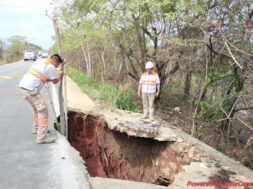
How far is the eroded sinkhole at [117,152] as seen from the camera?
491 centimetres

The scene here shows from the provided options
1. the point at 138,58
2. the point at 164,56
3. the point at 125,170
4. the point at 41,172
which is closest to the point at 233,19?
the point at 164,56

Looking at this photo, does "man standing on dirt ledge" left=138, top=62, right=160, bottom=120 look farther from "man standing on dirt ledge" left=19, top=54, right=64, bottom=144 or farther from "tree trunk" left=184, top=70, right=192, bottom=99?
"man standing on dirt ledge" left=19, top=54, right=64, bottom=144

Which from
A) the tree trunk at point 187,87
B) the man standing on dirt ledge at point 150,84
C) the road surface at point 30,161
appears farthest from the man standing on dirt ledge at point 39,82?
the tree trunk at point 187,87

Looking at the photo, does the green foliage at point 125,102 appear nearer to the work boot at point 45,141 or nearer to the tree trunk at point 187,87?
the tree trunk at point 187,87

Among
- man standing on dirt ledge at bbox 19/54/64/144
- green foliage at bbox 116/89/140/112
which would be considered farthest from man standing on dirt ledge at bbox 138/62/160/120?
man standing on dirt ledge at bbox 19/54/64/144

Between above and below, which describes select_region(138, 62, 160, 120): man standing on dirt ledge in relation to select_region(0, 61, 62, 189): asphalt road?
above

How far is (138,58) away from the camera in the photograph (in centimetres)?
869

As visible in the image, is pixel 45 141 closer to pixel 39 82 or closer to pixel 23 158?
pixel 23 158

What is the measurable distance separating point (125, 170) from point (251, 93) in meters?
3.61

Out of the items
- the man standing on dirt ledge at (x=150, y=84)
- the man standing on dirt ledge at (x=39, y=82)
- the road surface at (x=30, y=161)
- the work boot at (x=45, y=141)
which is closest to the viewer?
the road surface at (x=30, y=161)

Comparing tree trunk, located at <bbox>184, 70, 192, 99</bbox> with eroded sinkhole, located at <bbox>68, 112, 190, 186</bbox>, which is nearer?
eroded sinkhole, located at <bbox>68, 112, 190, 186</bbox>

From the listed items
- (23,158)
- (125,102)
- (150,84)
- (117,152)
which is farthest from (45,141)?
(125,102)

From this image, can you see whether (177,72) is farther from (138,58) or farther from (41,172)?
(41,172)

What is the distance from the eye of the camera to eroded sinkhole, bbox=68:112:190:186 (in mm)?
4914
